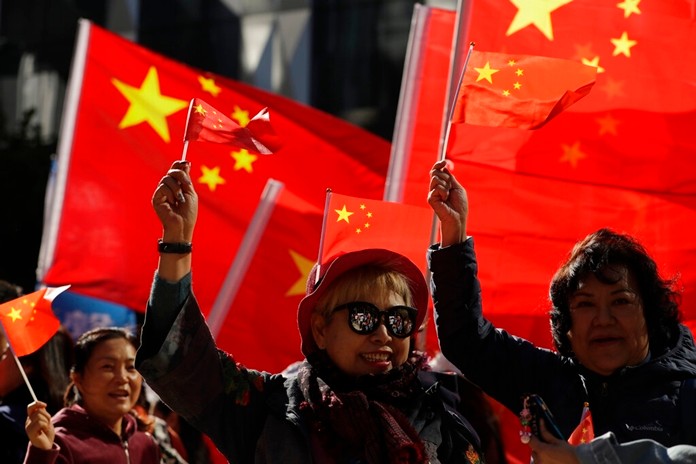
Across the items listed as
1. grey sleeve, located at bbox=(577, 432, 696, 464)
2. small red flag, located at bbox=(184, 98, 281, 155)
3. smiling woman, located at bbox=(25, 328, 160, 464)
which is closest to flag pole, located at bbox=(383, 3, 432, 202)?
smiling woman, located at bbox=(25, 328, 160, 464)

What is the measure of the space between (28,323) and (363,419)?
1.81 meters

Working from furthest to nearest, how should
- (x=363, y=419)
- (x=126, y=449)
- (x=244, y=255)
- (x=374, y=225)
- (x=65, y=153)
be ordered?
(x=65, y=153) → (x=244, y=255) → (x=126, y=449) → (x=374, y=225) → (x=363, y=419)

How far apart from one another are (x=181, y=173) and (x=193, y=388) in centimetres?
56

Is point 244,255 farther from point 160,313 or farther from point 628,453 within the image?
point 628,453

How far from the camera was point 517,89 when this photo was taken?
4.32 m

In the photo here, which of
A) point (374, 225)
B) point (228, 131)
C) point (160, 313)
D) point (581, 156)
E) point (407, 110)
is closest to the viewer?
point (160, 313)

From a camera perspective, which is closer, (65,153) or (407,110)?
(407,110)

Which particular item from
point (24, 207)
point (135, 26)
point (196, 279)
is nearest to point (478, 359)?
point (196, 279)

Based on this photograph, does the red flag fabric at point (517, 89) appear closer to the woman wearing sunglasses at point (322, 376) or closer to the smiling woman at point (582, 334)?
the smiling woman at point (582, 334)

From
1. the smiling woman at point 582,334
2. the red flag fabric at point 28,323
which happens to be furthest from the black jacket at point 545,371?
the red flag fabric at point 28,323

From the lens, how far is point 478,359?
151 inches

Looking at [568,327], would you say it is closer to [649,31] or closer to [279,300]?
[649,31]

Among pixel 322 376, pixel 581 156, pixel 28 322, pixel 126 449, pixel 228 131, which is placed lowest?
pixel 126 449

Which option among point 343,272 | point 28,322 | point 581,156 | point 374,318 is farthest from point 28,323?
point 581,156
